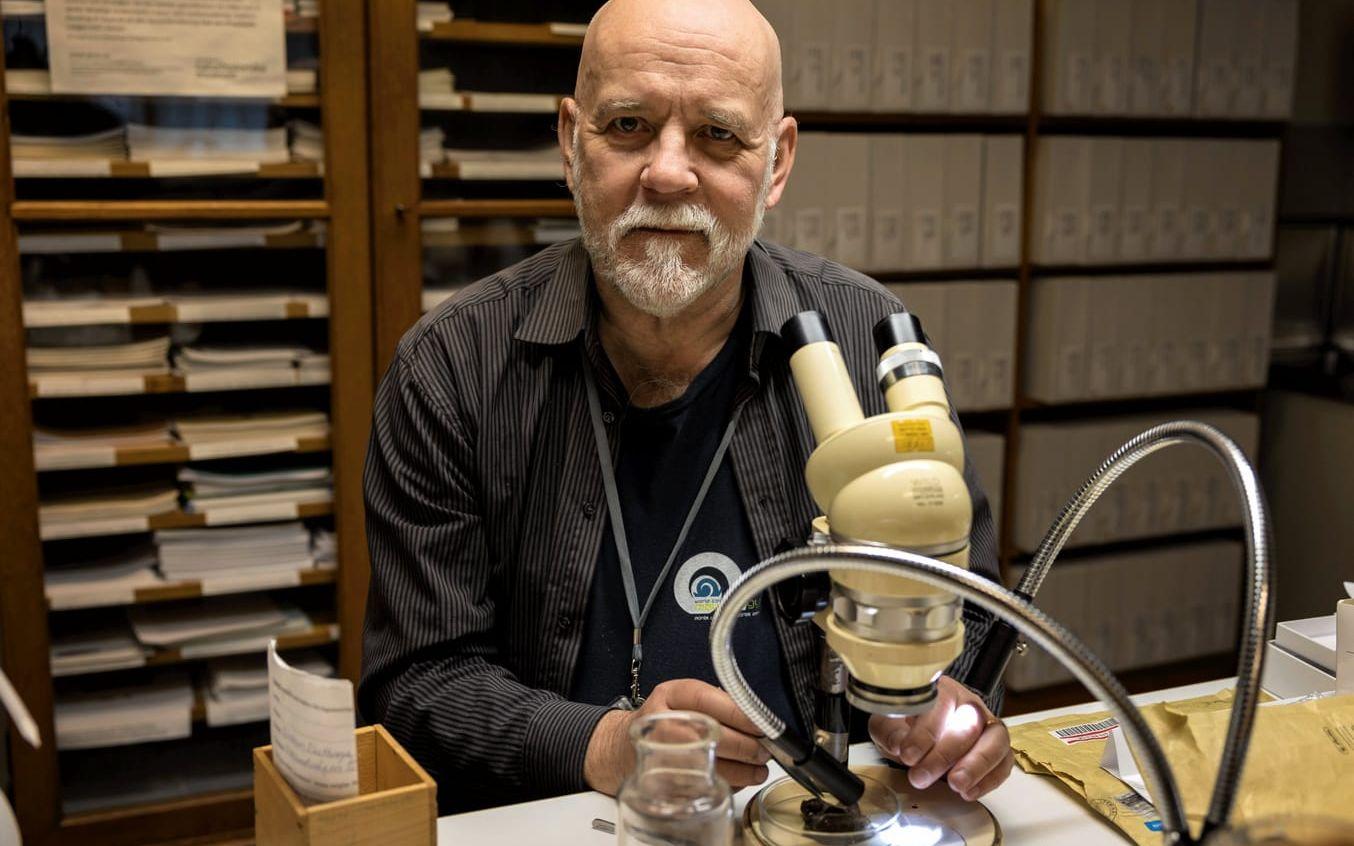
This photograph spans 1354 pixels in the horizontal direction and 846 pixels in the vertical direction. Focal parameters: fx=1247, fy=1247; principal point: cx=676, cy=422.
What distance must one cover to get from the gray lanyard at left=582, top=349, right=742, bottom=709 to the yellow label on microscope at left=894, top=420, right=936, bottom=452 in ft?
2.18

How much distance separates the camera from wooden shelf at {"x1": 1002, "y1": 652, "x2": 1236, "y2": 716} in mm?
3293

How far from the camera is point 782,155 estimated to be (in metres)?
1.65

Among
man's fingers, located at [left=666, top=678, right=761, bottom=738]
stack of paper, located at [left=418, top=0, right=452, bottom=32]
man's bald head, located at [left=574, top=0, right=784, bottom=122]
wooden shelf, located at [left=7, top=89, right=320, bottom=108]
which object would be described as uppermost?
stack of paper, located at [left=418, top=0, right=452, bottom=32]

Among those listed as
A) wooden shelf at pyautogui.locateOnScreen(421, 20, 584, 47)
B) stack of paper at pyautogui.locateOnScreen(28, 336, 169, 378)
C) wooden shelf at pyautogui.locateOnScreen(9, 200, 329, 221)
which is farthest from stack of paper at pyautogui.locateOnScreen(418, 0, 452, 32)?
stack of paper at pyautogui.locateOnScreen(28, 336, 169, 378)

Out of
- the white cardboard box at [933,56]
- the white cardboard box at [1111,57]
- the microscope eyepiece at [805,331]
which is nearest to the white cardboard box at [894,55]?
the white cardboard box at [933,56]

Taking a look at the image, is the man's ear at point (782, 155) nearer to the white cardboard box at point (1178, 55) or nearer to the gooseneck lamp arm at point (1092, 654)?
the gooseneck lamp arm at point (1092, 654)

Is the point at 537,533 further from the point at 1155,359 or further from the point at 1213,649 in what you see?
the point at 1213,649

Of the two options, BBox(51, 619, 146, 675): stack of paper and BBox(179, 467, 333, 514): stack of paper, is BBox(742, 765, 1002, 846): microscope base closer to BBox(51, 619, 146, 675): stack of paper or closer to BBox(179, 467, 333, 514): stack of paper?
BBox(179, 467, 333, 514): stack of paper

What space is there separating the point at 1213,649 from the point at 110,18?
314 cm

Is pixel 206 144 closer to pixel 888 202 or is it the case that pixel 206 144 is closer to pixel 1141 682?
pixel 888 202

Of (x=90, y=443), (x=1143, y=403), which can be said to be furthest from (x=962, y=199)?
(x=90, y=443)

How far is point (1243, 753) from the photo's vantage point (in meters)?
0.79

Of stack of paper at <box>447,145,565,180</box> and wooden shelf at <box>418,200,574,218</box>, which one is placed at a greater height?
stack of paper at <box>447,145,565,180</box>

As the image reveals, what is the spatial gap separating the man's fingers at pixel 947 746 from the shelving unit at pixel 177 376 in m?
1.77
